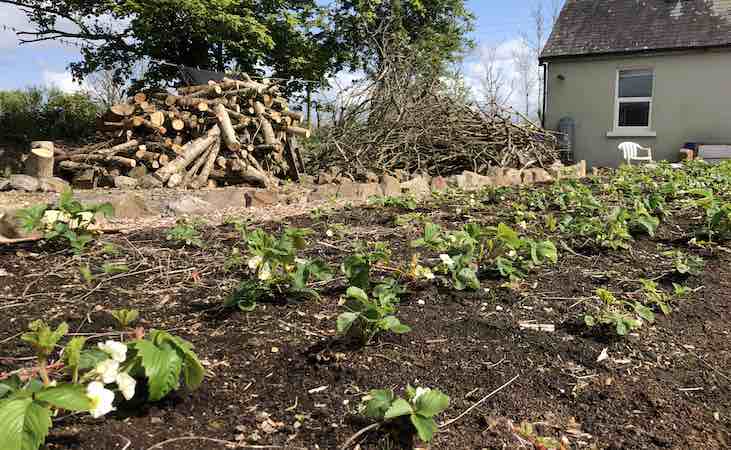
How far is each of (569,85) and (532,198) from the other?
403 inches

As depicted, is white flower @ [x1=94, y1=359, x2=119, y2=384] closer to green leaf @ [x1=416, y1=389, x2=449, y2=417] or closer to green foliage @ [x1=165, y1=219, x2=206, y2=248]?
green leaf @ [x1=416, y1=389, x2=449, y2=417]

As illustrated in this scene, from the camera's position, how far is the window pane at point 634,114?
43.1ft

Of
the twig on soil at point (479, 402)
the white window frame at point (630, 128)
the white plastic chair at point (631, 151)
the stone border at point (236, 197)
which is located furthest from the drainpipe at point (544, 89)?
the twig on soil at point (479, 402)

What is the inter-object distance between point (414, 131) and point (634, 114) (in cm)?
752

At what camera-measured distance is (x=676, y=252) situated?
297 cm

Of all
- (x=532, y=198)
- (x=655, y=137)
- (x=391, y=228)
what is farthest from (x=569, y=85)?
(x=391, y=228)

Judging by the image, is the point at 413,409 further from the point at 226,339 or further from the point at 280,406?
the point at 226,339

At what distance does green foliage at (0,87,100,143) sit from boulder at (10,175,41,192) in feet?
22.1

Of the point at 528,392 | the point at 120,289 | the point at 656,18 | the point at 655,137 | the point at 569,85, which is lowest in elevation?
the point at 528,392

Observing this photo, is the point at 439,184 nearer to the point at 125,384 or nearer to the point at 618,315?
the point at 618,315

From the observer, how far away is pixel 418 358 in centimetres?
182

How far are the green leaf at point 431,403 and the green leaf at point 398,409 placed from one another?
34mm

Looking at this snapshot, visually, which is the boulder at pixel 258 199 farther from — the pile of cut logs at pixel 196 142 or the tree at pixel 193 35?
the tree at pixel 193 35

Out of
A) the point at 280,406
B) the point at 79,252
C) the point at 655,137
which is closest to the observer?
the point at 280,406
